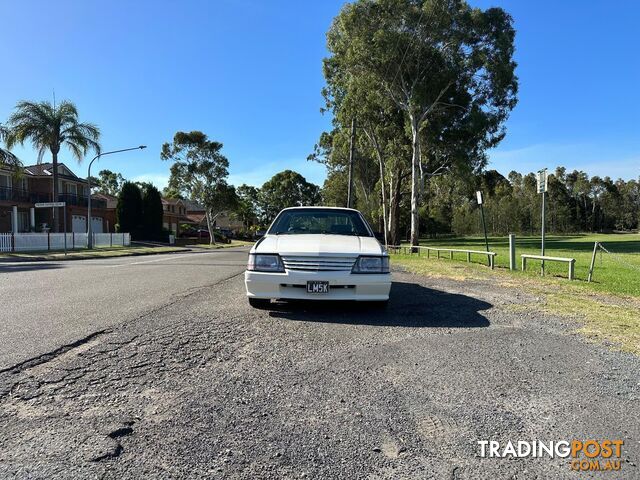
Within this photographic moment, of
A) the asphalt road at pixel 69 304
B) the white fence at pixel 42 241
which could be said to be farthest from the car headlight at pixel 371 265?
the white fence at pixel 42 241

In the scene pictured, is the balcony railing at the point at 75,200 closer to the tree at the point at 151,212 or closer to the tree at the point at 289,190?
the tree at the point at 151,212

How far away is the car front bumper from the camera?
5707 mm

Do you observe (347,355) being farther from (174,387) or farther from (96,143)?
(96,143)

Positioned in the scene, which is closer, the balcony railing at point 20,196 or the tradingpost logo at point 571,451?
the tradingpost logo at point 571,451

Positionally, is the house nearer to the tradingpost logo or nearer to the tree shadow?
the tree shadow

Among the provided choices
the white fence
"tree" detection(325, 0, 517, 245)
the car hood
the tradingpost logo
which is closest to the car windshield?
the car hood

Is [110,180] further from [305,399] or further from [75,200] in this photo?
[305,399]

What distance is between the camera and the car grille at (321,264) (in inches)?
226

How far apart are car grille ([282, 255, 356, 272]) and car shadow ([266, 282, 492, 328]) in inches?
25.9

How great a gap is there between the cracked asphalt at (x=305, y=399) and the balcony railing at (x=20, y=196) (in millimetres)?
39677

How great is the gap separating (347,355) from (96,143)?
112 feet

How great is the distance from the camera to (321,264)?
5.75 m

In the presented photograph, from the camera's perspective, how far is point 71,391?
3.32 metres

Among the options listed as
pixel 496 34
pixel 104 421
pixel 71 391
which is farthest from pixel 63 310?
pixel 496 34
